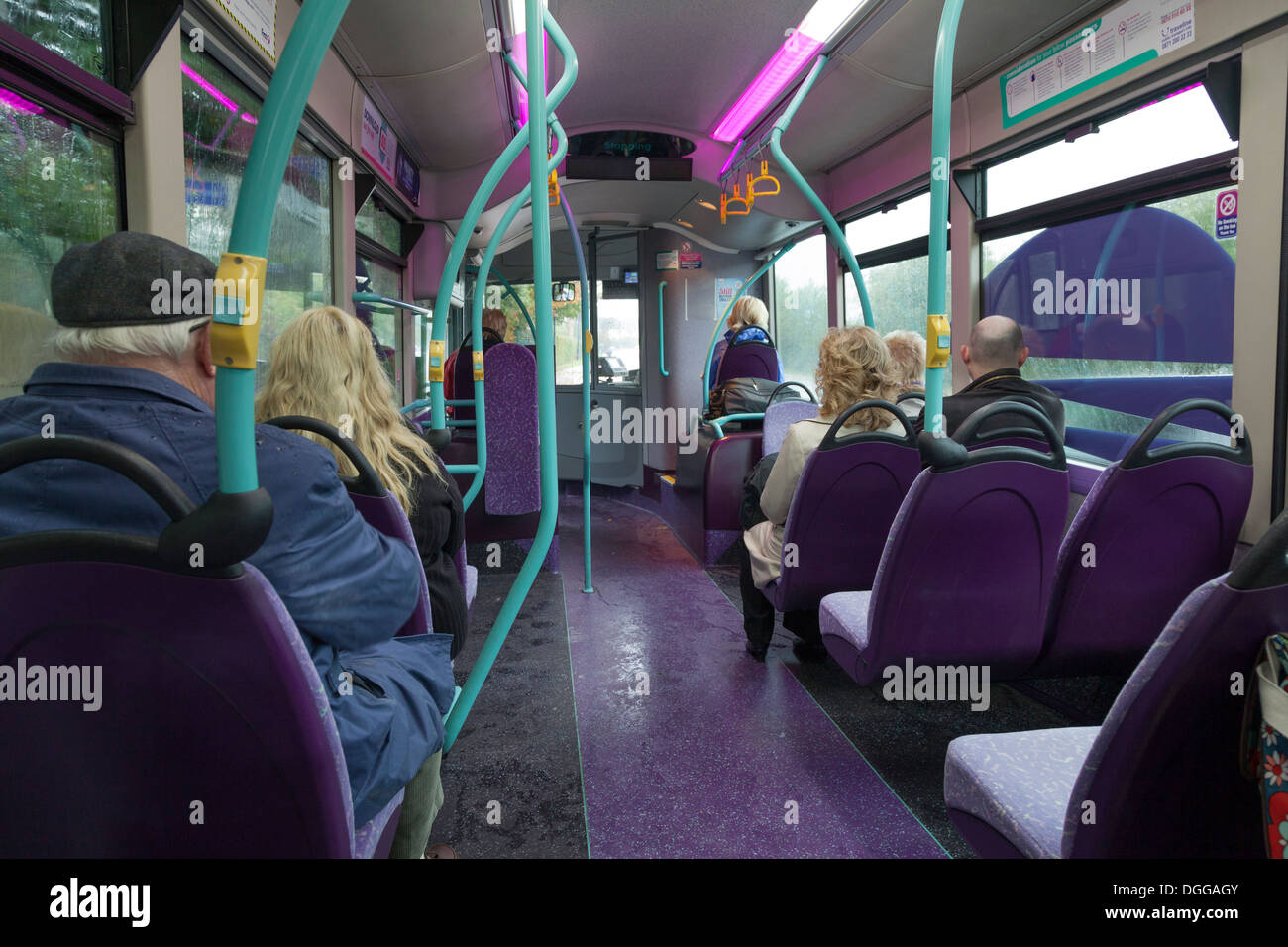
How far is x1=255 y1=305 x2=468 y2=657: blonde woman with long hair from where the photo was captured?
1.78 meters

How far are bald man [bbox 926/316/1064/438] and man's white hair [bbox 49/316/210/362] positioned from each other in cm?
243

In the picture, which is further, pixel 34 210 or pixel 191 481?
pixel 34 210

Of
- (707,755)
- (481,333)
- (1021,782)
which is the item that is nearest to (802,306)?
(481,333)

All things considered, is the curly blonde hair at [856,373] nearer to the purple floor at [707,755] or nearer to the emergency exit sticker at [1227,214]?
the purple floor at [707,755]

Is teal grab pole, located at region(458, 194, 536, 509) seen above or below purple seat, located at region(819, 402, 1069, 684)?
above

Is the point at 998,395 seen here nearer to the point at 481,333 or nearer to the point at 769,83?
the point at 481,333

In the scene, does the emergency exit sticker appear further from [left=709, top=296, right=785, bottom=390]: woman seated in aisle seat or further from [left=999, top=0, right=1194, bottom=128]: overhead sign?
[left=709, top=296, right=785, bottom=390]: woman seated in aisle seat

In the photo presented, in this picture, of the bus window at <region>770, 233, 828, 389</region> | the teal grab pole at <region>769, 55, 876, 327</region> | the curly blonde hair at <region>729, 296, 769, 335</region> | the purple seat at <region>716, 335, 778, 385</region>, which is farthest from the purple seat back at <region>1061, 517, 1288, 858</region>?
the bus window at <region>770, 233, 828, 389</region>

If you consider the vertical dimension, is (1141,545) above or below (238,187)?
below

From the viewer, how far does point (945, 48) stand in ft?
5.55

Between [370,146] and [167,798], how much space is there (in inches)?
165

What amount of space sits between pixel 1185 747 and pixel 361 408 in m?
1.67

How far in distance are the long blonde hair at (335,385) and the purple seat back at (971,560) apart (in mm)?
1212

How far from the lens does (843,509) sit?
2525 mm
